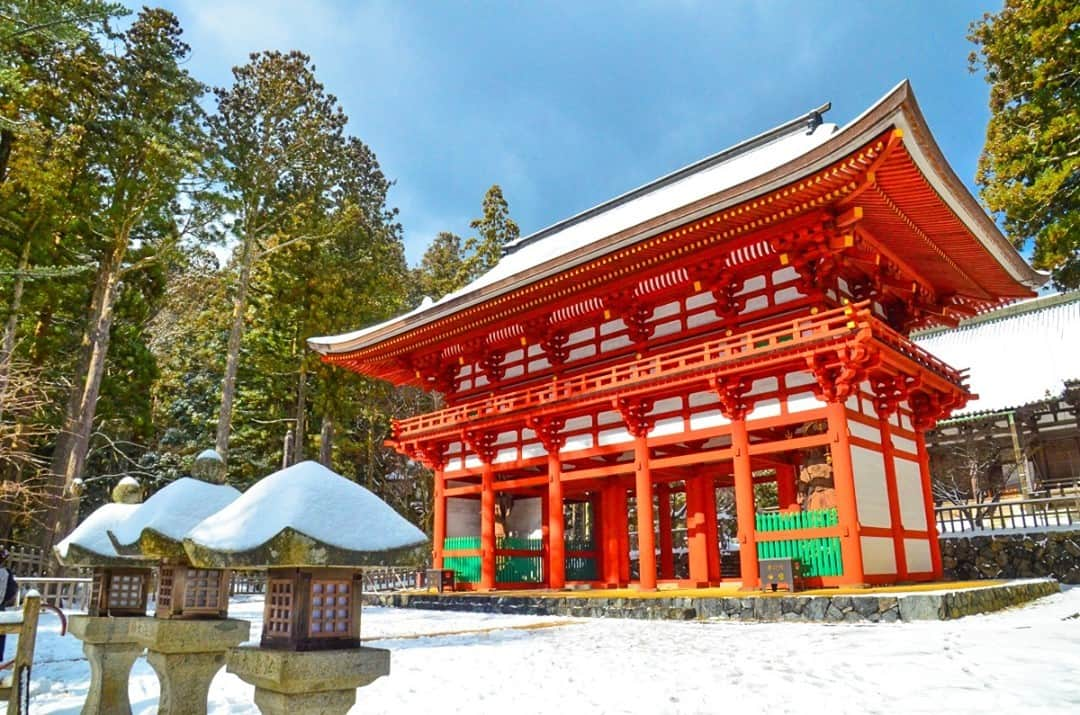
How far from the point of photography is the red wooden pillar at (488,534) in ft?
59.1

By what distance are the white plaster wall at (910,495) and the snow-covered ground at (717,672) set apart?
3932mm

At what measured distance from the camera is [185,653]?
5.10 metres

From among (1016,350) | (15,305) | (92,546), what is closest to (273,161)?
(15,305)

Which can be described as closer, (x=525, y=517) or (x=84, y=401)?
(x=84, y=401)

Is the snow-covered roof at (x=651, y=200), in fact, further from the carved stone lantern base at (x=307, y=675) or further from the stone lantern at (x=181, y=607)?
the carved stone lantern base at (x=307, y=675)

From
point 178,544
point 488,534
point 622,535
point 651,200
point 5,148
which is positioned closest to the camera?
point 178,544

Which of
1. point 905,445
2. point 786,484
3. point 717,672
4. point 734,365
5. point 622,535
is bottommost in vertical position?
point 717,672

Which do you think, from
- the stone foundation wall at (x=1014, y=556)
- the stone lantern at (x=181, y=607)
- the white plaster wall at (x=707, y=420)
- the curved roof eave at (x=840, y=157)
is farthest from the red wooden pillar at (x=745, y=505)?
the stone lantern at (x=181, y=607)

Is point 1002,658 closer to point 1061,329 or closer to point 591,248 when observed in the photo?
point 591,248

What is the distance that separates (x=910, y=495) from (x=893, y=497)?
141 centimetres

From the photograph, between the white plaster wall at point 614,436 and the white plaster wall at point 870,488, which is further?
the white plaster wall at point 614,436

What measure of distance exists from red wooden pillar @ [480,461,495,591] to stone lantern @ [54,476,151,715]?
12378 millimetres

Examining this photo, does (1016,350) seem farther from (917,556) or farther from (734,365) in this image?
(734,365)

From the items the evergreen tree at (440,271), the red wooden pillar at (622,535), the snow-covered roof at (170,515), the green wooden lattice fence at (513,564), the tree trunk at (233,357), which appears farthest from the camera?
the evergreen tree at (440,271)
